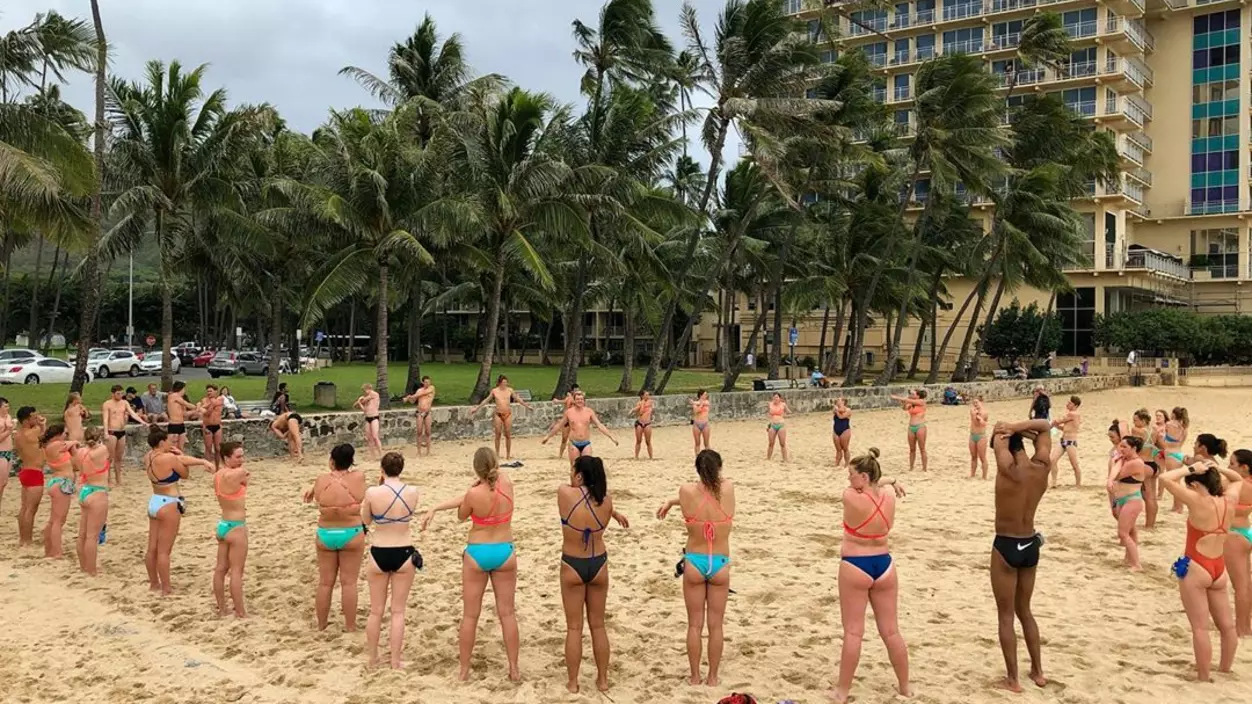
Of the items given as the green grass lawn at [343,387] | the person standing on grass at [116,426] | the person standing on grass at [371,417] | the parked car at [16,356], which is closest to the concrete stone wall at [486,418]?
the person standing on grass at [371,417]

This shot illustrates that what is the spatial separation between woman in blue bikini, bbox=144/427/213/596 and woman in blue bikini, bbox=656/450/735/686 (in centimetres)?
390

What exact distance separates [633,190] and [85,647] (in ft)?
57.5

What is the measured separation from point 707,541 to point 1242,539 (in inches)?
144

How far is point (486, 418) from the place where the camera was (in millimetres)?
17656

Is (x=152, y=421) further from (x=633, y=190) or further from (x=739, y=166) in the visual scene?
(x=739, y=166)

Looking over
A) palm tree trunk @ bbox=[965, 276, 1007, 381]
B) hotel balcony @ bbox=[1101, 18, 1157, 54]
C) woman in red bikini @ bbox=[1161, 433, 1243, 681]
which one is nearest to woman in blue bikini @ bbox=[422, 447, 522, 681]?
woman in red bikini @ bbox=[1161, 433, 1243, 681]

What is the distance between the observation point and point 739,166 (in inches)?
1162

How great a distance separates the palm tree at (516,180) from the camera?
774 inches

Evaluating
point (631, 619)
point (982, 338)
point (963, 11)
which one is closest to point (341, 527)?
point (631, 619)

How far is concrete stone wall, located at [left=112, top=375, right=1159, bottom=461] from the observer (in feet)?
47.1

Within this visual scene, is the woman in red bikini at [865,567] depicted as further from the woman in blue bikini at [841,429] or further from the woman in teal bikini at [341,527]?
the woman in blue bikini at [841,429]

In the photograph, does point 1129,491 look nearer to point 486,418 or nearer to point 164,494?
point 164,494

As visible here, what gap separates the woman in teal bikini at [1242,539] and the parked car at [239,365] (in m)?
34.8

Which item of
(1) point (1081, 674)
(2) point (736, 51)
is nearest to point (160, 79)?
(2) point (736, 51)
